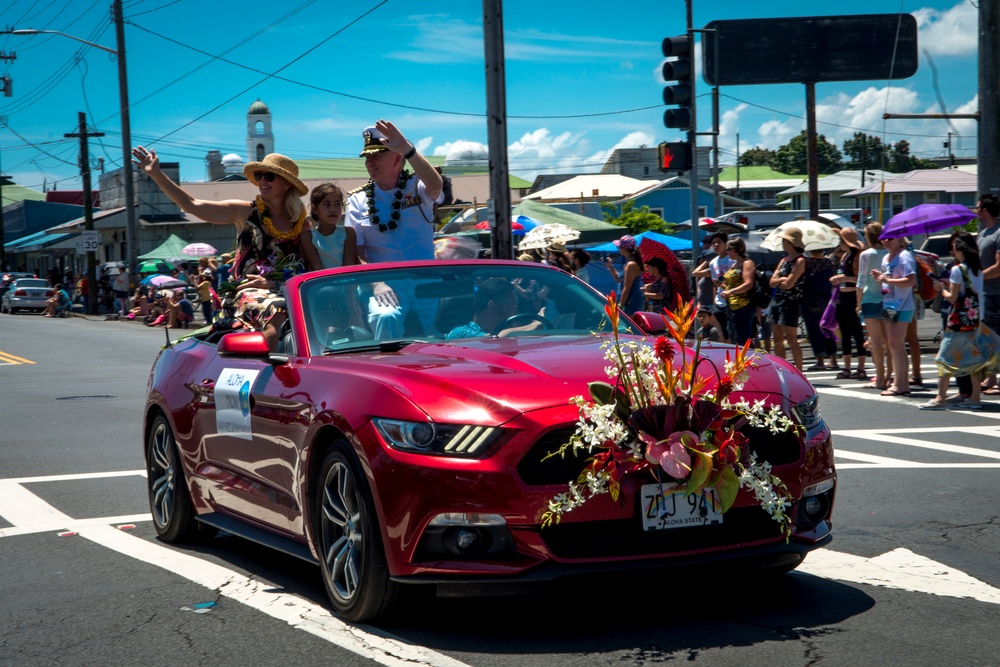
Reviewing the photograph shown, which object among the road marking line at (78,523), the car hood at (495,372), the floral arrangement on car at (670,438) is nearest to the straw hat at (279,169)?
the road marking line at (78,523)

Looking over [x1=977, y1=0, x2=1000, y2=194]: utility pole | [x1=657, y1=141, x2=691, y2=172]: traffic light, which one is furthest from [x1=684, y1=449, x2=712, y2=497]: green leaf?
[x1=977, y1=0, x2=1000, y2=194]: utility pole

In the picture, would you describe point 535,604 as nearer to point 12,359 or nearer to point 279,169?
point 279,169

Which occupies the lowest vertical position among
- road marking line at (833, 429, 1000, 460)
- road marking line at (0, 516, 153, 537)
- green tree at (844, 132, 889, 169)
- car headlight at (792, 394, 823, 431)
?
road marking line at (833, 429, 1000, 460)

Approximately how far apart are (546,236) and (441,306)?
14.7m

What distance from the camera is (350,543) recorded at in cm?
484

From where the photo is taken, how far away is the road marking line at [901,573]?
17.3ft

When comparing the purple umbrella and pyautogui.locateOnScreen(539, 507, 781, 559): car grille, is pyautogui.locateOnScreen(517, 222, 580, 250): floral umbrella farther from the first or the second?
pyautogui.locateOnScreen(539, 507, 781, 559): car grille

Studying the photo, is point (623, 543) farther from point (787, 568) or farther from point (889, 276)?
point (889, 276)

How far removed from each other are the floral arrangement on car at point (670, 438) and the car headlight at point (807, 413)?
8.3 inches

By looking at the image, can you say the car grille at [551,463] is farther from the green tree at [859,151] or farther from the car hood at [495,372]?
the green tree at [859,151]

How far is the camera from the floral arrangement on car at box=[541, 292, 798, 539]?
4.39 meters

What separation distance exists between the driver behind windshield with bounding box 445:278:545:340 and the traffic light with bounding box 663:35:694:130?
10.1 m

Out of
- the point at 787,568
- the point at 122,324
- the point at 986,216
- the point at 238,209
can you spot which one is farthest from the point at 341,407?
the point at 122,324

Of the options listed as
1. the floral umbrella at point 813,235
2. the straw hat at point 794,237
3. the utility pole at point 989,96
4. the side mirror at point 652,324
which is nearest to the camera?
the side mirror at point 652,324
